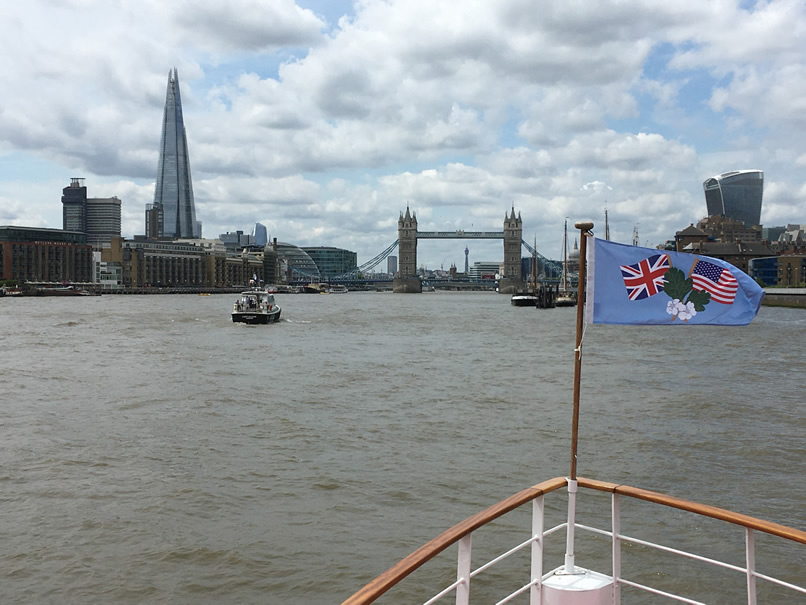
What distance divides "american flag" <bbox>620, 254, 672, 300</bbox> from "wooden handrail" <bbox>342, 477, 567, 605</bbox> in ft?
4.73

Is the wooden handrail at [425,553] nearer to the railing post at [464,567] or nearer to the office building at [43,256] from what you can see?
the railing post at [464,567]

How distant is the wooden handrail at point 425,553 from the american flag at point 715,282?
5.62 ft

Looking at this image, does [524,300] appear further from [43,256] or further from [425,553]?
[425,553]

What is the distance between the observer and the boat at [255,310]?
56844mm

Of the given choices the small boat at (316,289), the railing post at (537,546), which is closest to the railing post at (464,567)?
the railing post at (537,546)

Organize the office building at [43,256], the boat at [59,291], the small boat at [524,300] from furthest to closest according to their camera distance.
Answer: the office building at [43,256]
the boat at [59,291]
the small boat at [524,300]

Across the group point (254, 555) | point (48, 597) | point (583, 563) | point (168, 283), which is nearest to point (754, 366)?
point (583, 563)

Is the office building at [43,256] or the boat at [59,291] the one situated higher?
the office building at [43,256]

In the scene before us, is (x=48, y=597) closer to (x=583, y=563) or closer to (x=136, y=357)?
(x=583, y=563)

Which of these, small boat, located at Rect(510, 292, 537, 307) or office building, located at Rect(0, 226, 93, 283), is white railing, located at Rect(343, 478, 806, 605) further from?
office building, located at Rect(0, 226, 93, 283)

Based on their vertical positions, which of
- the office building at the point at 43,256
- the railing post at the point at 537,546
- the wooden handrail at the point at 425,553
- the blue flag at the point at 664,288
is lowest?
the railing post at the point at 537,546

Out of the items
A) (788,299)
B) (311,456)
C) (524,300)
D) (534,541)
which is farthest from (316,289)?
(534,541)

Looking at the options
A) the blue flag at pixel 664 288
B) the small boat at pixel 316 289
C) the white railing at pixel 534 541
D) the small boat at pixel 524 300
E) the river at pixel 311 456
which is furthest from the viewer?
the small boat at pixel 316 289

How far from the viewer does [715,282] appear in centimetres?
505
